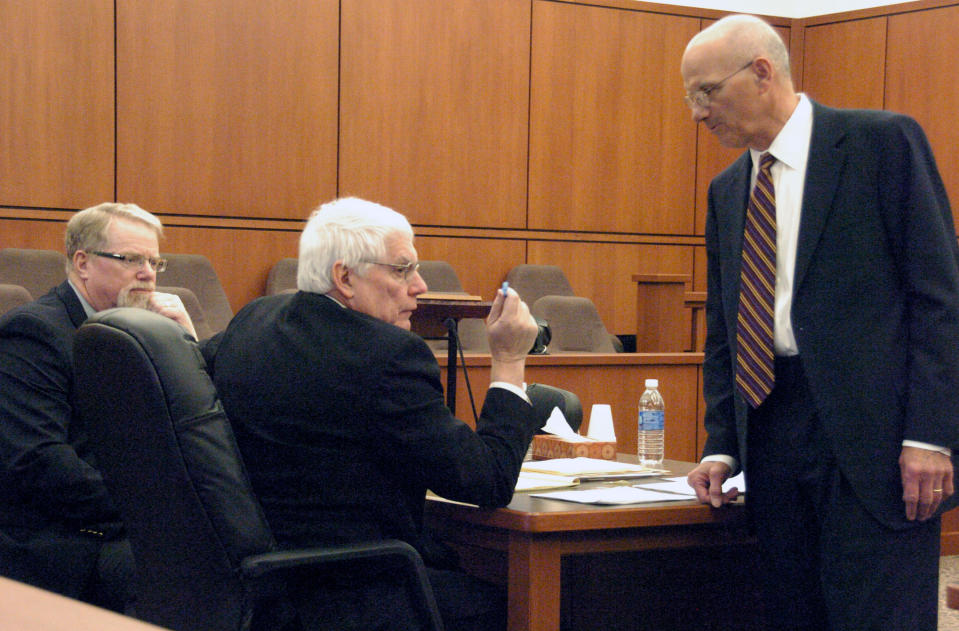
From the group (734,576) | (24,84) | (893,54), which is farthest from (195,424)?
(893,54)

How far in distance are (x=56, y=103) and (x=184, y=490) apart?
4.29 metres

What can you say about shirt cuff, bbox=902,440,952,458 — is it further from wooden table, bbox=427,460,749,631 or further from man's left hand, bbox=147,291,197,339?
man's left hand, bbox=147,291,197,339

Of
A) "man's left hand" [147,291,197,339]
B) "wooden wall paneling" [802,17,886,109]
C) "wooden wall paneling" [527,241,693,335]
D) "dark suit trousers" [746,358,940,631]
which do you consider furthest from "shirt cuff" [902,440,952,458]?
"wooden wall paneling" [802,17,886,109]

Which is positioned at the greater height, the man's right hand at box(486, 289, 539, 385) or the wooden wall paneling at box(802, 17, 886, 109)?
the wooden wall paneling at box(802, 17, 886, 109)

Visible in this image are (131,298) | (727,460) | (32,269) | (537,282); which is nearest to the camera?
(727,460)

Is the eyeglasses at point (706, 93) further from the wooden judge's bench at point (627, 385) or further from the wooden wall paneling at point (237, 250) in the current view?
the wooden wall paneling at point (237, 250)

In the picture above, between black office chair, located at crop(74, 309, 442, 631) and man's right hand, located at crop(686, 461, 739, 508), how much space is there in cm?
57

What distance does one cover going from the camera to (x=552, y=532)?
190 centimetres

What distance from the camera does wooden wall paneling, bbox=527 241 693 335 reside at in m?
6.71

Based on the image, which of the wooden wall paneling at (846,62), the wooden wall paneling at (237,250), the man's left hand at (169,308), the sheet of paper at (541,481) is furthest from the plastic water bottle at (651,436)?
the wooden wall paneling at (846,62)

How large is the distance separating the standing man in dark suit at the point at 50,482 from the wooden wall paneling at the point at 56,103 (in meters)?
3.34

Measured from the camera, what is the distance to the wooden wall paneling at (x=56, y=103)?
538cm

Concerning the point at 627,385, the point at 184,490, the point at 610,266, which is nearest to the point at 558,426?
the point at 184,490

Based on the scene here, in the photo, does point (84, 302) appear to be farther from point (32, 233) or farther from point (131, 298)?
point (32, 233)
